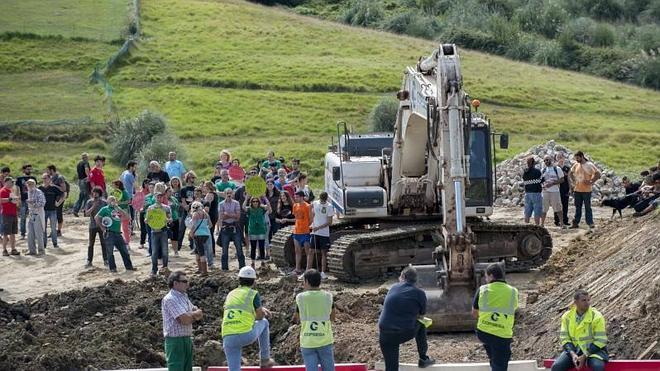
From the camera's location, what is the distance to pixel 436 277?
20328mm

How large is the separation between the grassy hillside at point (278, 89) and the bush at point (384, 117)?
1826mm

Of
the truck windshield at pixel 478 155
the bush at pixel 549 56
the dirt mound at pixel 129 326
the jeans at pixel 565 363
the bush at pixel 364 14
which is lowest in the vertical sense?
the dirt mound at pixel 129 326

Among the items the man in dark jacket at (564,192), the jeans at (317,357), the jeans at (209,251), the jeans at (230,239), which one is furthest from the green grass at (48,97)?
the jeans at (317,357)

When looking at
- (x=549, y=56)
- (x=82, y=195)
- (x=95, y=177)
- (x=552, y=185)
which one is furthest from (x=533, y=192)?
(x=549, y=56)

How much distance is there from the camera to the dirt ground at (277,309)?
18406 mm

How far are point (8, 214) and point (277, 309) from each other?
949 cm

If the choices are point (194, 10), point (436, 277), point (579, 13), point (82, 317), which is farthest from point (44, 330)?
point (579, 13)

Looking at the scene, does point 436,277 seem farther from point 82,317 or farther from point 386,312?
point 82,317

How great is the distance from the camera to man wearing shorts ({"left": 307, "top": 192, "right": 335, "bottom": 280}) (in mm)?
25312

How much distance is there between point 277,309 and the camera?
869 inches

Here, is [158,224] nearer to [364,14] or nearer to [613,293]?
[613,293]

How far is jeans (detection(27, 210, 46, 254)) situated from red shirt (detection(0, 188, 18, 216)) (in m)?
0.36

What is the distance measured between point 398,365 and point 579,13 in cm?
6751

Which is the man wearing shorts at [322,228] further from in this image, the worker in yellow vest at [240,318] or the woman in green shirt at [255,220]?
the worker in yellow vest at [240,318]
